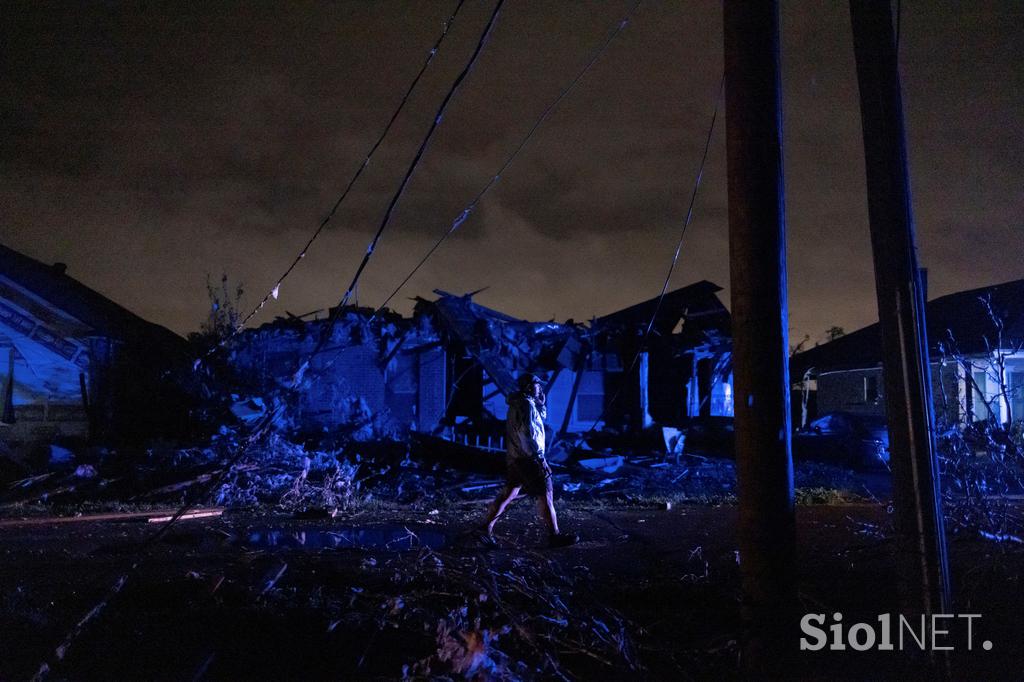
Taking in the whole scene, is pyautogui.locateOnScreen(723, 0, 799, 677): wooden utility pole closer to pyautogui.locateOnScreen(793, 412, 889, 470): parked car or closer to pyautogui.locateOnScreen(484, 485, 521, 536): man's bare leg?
pyautogui.locateOnScreen(484, 485, 521, 536): man's bare leg

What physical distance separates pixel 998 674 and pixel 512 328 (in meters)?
13.2

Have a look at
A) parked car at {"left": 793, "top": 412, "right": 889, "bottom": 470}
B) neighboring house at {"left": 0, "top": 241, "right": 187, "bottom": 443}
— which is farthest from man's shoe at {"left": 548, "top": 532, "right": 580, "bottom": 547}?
parked car at {"left": 793, "top": 412, "right": 889, "bottom": 470}

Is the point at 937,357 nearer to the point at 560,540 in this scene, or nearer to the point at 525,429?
→ the point at 560,540

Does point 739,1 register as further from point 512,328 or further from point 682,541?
point 512,328

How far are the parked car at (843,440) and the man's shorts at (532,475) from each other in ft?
37.0

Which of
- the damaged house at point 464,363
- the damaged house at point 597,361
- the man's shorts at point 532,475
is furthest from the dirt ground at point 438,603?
the damaged house at point 597,361

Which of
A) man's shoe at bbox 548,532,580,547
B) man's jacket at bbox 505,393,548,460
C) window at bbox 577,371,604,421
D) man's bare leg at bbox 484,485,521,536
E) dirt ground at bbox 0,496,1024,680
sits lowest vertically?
dirt ground at bbox 0,496,1024,680

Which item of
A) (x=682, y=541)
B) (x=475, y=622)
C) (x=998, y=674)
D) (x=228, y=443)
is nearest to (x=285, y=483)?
Answer: (x=228, y=443)

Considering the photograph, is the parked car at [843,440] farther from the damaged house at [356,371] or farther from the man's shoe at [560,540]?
the man's shoe at [560,540]

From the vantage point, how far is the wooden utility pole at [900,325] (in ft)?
12.0

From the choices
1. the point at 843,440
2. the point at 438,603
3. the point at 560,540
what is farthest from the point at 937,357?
the point at 438,603

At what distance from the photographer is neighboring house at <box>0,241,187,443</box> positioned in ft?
46.4

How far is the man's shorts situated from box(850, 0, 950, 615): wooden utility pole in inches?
152

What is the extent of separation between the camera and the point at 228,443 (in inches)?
503
